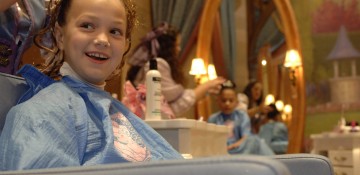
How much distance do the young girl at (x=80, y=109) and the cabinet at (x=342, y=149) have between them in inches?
96.6

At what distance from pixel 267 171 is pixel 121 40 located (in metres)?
0.68

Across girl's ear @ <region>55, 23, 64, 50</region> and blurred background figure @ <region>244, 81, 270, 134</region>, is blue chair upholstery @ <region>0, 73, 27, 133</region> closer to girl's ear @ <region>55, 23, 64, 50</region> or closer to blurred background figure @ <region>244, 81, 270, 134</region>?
girl's ear @ <region>55, 23, 64, 50</region>

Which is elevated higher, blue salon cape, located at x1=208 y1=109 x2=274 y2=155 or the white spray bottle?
the white spray bottle

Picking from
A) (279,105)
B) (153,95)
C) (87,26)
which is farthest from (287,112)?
(87,26)

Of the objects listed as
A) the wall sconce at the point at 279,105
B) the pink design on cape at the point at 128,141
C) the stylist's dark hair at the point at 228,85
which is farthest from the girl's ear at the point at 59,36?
the wall sconce at the point at 279,105

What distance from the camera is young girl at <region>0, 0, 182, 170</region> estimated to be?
0.97 metres

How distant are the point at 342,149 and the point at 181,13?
1643 millimetres

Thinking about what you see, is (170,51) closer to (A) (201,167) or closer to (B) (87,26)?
(B) (87,26)

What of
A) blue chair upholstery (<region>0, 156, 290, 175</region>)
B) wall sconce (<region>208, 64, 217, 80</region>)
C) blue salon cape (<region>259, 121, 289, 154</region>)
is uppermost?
wall sconce (<region>208, 64, 217, 80</region>)

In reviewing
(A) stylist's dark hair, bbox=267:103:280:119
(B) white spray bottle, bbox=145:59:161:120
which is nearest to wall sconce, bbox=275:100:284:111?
(A) stylist's dark hair, bbox=267:103:280:119

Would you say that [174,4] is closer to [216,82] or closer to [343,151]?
[216,82]

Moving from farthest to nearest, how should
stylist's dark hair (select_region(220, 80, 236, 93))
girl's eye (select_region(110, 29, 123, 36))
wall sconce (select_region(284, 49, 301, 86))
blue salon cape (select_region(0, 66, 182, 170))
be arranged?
1. wall sconce (select_region(284, 49, 301, 86))
2. stylist's dark hair (select_region(220, 80, 236, 93))
3. girl's eye (select_region(110, 29, 123, 36))
4. blue salon cape (select_region(0, 66, 182, 170))

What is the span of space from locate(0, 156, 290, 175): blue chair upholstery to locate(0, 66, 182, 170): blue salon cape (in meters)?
0.21

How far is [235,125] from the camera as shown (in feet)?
12.2
